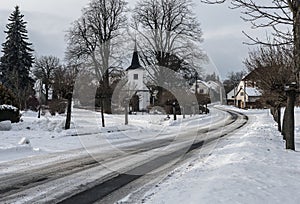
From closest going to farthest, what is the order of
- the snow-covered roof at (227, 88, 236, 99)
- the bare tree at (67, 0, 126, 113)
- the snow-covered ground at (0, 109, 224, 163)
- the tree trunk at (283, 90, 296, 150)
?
the snow-covered ground at (0, 109, 224, 163) → the tree trunk at (283, 90, 296, 150) → the bare tree at (67, 0, 126, 113) → the snow-covered roof at (227, 88, 236, 99)

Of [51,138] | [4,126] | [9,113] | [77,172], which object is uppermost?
[9,113]

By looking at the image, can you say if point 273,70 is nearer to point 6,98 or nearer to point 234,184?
point 234,184

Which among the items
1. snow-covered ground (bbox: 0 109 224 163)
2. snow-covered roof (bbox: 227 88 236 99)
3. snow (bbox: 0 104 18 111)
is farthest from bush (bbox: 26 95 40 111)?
snow-covered roof (bbox: 227 88 236 99)

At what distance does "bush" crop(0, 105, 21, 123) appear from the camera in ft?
73.7

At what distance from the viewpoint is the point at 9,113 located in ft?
75.3

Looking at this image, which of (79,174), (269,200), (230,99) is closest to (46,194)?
(79,174)

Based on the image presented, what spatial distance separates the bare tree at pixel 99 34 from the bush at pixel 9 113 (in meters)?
17.5

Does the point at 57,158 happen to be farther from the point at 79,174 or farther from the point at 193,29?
the point at 193,29

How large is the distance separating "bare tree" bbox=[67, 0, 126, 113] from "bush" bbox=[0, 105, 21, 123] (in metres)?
17.5

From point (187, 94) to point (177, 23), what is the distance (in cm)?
1042

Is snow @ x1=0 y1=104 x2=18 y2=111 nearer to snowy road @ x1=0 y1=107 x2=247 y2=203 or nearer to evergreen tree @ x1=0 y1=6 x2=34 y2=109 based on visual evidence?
snowy road @ x1=0 y1=107 x2=247 y2=203

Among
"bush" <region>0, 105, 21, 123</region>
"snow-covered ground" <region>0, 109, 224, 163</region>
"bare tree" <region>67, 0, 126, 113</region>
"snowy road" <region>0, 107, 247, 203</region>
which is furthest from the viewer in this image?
"bare tree" <region>67, 0, 126, 113</region>

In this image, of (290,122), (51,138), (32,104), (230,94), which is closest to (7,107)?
(51,138)

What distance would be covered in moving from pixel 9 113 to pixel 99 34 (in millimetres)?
21711
